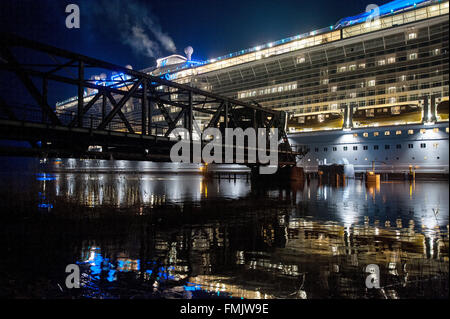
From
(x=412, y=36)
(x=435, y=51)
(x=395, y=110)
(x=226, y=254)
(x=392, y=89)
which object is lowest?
(x=226, y=254)

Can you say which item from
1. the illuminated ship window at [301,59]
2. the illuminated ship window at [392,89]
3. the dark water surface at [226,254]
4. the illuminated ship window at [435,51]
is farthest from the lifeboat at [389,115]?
the dark water surface at [226,254]

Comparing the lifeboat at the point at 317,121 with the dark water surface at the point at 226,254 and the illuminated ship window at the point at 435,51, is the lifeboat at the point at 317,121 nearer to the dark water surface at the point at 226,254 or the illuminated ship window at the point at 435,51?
the illuminated ship window at the point at 435,51

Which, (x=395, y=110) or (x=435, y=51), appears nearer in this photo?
(x=435, y=51)

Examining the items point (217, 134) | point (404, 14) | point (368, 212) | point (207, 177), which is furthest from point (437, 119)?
point (368, 212)

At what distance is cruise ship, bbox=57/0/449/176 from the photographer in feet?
177

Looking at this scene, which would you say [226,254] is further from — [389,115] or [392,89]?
[392,89]

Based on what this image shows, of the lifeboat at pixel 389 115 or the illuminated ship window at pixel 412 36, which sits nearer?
the lifeboat at pixel 389 115

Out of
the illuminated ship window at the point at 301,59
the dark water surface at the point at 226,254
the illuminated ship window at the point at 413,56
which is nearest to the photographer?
the dark water surface at the point at 226,254

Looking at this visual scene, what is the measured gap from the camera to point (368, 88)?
62.4 meters

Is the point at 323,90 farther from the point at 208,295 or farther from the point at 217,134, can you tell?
the point at 208,295

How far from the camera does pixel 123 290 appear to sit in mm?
5254

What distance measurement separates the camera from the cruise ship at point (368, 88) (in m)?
54.0

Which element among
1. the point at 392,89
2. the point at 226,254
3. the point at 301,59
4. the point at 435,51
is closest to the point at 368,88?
the point at 392,89

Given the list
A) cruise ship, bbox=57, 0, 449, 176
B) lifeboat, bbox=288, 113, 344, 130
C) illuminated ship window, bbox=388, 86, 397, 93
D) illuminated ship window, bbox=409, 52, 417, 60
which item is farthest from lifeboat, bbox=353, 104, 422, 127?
illuminated ship window, bbox=409, 52, 417, 60
